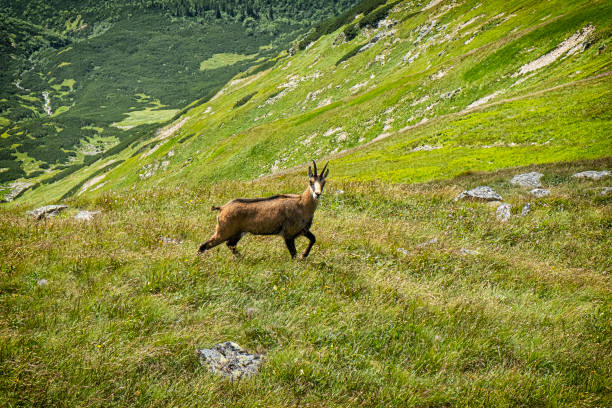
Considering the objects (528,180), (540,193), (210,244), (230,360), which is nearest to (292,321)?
(230,360)

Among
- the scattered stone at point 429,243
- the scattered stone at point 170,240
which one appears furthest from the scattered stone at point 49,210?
the scattered stone at point 429,243

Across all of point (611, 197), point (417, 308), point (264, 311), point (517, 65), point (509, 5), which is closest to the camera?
point (264, 311)

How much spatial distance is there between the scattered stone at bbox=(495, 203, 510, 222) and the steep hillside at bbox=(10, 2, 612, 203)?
14692 millimetres

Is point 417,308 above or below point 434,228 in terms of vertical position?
above

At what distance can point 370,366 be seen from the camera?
477 centimetres

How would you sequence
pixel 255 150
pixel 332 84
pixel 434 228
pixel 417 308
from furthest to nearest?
pixel 332 84 → pixel 255 150 → pixel 434 228 → pixel 417 308

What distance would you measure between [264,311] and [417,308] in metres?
2.93

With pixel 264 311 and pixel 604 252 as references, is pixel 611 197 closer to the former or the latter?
pixel 604 252

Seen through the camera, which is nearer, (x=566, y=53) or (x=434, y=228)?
(x=434, y=228)

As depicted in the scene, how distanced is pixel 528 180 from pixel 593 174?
137 inches

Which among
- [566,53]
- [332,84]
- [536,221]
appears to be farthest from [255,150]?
[536,221]

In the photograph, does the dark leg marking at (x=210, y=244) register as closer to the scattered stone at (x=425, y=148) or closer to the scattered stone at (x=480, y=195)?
the scattered stone at (x=480, y=195)

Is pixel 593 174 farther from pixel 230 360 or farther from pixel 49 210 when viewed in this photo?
pixel 49 210

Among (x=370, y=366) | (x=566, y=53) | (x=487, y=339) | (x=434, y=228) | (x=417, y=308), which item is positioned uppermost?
(x=370, y=366)
